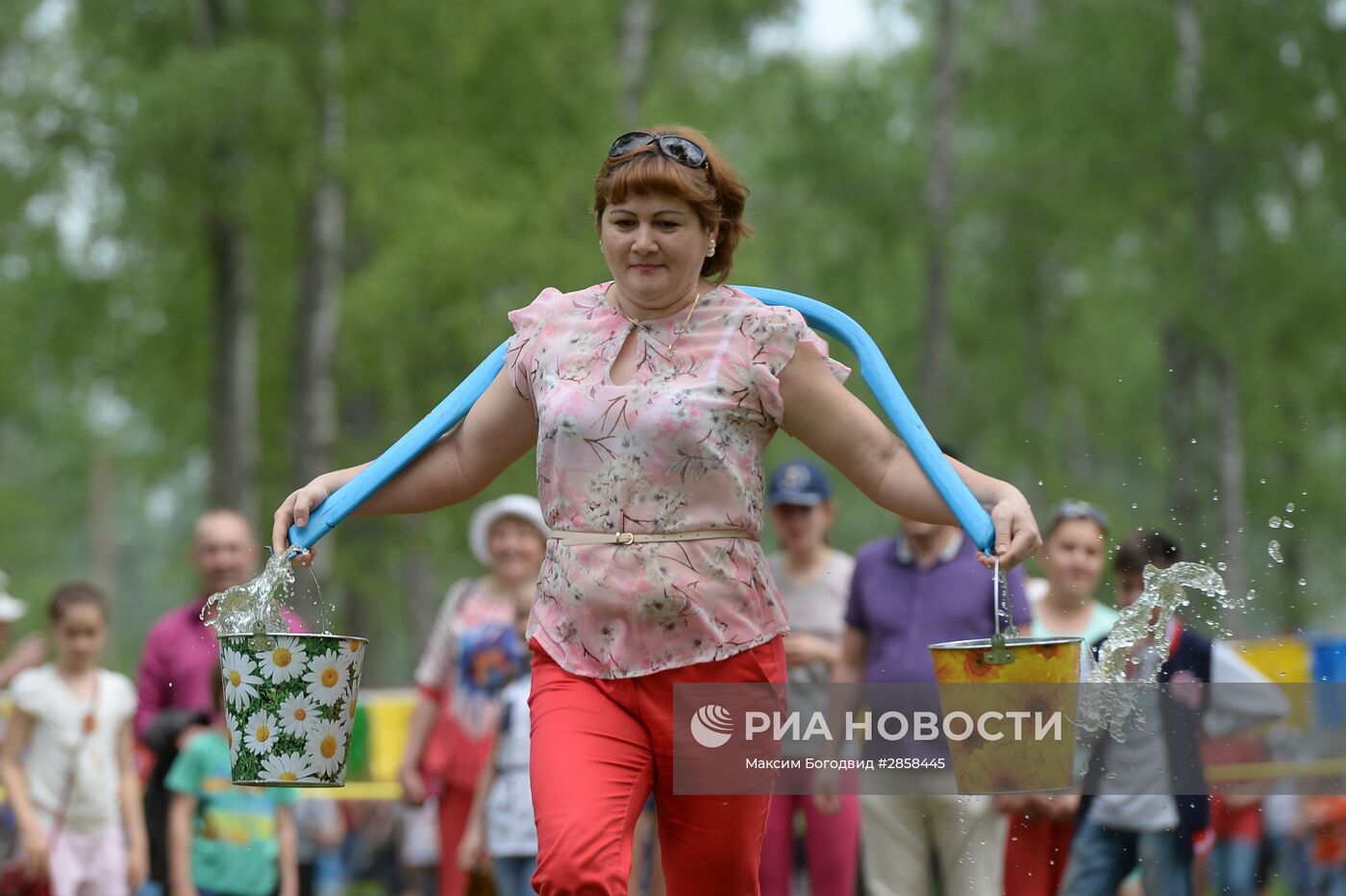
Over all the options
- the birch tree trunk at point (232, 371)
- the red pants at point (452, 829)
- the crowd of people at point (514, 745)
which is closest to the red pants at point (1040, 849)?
the crowd of people at point (514, 745)

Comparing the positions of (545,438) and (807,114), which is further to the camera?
(807,114)

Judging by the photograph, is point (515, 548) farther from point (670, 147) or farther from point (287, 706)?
point (670, 147)

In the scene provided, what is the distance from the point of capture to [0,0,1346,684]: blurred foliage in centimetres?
1645

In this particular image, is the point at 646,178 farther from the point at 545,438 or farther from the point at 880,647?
the point at 880,647

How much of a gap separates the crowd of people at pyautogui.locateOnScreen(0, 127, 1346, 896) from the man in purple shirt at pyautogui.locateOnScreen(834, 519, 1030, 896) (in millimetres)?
12

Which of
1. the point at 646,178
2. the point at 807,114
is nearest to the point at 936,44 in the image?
the point at 807,114

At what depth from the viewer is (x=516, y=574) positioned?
7.88m

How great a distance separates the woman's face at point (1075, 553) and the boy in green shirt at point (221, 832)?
9.76 feet

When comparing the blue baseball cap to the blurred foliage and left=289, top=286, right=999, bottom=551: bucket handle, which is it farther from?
the blurred foliage

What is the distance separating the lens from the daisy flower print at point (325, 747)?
427 centimetres

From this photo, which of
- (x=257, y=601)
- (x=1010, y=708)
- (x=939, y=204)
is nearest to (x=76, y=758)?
(x=257, y=601)

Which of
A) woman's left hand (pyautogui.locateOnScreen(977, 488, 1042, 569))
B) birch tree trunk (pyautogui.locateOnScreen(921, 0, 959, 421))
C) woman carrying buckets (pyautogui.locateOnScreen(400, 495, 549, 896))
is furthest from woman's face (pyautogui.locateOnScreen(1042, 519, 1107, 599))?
birch tree trunk (pyautogui.locateOnScreen(921, 0, 959, 421))

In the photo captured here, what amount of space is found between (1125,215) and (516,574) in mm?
16963

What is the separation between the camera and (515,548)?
786 cm
